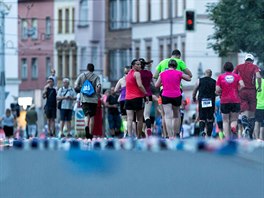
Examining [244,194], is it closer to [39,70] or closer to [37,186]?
[37,186]

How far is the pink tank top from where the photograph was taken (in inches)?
998

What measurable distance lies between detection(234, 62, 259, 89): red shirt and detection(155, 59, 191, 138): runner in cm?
278

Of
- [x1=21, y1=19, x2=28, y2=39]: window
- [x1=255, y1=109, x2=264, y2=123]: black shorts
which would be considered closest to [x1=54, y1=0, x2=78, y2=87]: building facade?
[x1=21, y1=19, x2=28, y2=39]: window

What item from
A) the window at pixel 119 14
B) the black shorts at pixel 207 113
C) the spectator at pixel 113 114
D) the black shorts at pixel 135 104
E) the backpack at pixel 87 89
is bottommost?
the spectator at pixel 113 114

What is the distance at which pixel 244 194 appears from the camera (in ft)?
37.7

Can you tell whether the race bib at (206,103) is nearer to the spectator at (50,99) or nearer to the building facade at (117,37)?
the spectator at (50,99)

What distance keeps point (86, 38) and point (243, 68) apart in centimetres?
7524

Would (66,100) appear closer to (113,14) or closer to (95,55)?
(113,14)

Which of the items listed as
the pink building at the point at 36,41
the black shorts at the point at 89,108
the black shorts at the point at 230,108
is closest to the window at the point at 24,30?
the pink building at the point at 36,41

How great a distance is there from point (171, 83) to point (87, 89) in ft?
11.3

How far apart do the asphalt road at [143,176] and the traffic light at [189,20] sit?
4062 centimetres

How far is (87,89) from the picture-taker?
28.5 meters

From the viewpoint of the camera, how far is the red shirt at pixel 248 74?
91.9 feet

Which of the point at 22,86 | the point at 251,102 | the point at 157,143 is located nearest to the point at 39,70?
the point at 22,86
